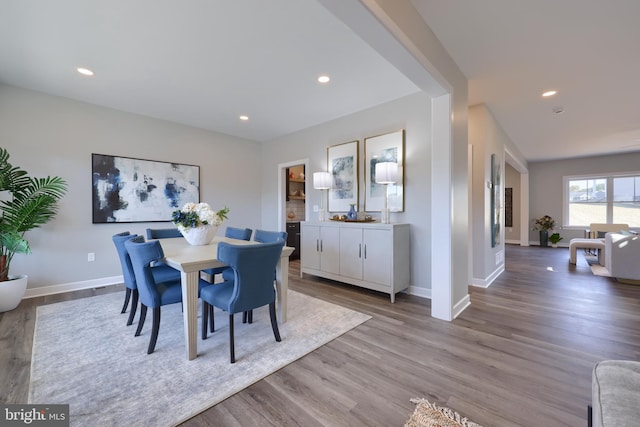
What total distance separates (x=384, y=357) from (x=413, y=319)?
0.82 meters

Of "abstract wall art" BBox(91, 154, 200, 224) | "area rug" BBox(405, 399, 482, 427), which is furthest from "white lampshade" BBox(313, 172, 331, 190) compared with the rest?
"area rug" BBox(405, 399, 482, 427)

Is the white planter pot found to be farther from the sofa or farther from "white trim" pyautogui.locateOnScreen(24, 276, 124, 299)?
the sofa

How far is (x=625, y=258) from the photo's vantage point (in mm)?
3930

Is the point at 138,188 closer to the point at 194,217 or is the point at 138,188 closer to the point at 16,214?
the point at 16,214

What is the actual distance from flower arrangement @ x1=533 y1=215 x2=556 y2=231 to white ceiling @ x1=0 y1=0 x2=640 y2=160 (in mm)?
4670

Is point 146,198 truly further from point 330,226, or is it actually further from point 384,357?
point 384,357

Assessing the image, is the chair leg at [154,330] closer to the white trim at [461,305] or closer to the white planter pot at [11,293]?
the white planter pot at [11,293]

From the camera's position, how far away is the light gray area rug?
149 centimetres

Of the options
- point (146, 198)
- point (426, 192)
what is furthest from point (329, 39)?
point (146, 198)

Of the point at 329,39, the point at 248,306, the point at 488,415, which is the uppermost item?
the point at 329,39

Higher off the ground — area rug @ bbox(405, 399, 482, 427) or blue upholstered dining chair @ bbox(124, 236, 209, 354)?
blue upholstered dining chair @ bbox(124, 236, 209, 354)

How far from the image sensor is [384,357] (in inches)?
77.9

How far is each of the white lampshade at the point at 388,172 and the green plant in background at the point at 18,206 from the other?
4.06 meters

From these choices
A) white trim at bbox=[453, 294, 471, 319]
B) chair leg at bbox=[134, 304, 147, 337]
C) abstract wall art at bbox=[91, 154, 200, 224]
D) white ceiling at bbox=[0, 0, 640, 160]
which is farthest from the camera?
abstract wall art at bbox=[91, 154, 200, 224]
